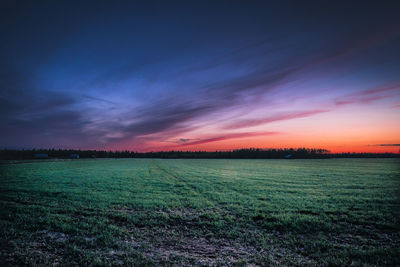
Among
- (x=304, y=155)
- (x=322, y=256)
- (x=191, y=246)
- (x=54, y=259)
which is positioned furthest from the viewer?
(x=304, y=155)

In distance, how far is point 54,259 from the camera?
5.73 m

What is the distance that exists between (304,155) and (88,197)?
191 metres

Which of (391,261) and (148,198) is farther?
(148,198)

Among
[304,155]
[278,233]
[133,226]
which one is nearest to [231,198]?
[278,233]

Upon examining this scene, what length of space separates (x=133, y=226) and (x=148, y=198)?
5.56 m

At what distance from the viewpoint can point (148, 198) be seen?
1427 centimetres

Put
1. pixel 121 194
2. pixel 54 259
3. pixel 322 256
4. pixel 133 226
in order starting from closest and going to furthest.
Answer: pixel 54 259
pixel 322 256
pixel 133 226
pixel 121 194

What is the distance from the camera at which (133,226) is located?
880 centimetres

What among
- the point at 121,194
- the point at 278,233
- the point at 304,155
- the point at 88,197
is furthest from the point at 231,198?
Answer: the point at 304,155

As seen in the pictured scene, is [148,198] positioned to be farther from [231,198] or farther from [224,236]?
[224,236]

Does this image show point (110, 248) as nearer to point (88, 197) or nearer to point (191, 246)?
point (191, 246)

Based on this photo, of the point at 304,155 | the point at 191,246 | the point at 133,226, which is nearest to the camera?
the point at 191,246

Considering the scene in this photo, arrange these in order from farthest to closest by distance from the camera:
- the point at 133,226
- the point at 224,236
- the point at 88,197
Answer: the point at 88,197 → the point at 133,226 → the point at 224,236

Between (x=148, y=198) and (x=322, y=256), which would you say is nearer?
(x=322, y=256)
